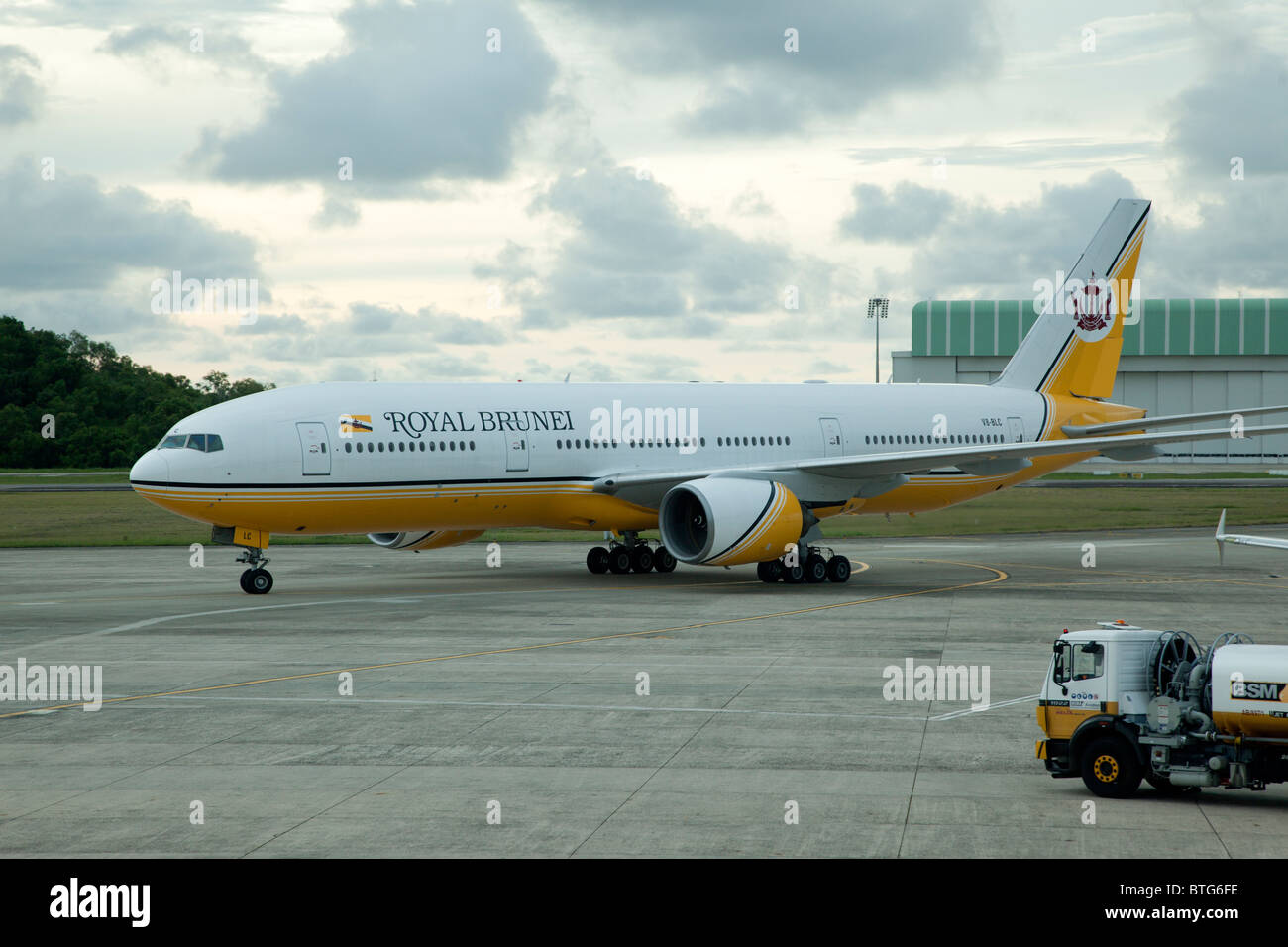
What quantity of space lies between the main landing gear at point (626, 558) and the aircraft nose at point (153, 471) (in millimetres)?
12056

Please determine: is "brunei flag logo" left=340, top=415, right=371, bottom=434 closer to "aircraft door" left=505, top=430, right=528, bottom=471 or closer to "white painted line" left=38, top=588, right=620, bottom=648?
"aircraft door" left=505, top=430, right=528, bottom=471

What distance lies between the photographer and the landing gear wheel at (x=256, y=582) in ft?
108

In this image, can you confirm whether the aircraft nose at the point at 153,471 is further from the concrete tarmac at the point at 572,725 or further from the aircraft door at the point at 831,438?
the aircraft door at the point at 831,438

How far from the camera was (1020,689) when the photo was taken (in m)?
19.8

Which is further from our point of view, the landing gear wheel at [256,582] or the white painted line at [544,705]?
the landing gear wheel at [256,582]

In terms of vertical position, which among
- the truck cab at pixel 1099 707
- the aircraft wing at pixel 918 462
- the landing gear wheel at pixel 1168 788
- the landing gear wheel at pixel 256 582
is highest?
the aircraft wing at pixel 918 462

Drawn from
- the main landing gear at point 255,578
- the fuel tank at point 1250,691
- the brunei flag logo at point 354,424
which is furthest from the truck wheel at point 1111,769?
the main landing gear at point 255,578

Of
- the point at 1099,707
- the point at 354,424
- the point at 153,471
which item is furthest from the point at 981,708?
the point at 153,471

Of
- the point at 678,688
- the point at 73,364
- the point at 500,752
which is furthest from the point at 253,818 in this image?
the point at 73,364

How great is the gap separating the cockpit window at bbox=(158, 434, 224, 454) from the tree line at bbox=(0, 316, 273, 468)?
7485 centimetres

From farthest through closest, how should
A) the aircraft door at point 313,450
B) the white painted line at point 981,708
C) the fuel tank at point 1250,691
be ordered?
the aircraft door at point 313,450 < the white painted line at point 981,708 < the fuel tank at point 1250,691

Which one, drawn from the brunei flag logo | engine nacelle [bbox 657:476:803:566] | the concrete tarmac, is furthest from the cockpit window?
engine nacelle [bbox 657:476:803:566]

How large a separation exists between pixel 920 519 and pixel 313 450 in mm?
34615

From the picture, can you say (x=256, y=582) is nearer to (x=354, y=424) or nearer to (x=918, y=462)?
(x=354, y=424)
